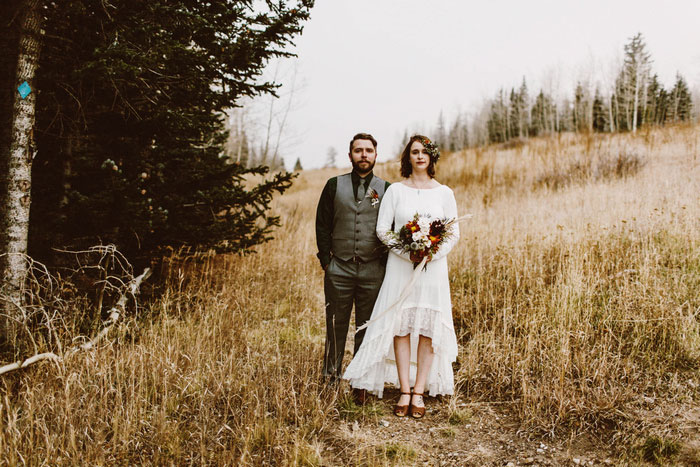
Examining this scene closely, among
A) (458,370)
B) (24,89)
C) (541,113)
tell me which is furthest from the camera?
(541,113)

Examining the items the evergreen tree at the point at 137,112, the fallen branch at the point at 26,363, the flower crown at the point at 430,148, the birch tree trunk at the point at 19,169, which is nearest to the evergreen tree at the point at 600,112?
the flower crown at the point at 430,148

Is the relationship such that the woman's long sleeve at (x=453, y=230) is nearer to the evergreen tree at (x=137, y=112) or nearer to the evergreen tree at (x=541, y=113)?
the evergreen tree at (x=137, y=112)

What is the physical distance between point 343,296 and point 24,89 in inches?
120

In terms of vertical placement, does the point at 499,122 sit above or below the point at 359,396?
above

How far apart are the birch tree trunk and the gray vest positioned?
8.33ft

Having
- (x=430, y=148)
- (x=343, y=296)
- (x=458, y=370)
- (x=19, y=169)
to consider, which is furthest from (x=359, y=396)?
(x=19, y=169)

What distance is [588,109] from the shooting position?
4122cm

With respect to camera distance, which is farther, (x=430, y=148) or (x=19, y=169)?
(x=430, y=148)

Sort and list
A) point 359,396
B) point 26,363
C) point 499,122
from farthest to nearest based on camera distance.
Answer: point 499,122 → point 359,396 → point 26,363

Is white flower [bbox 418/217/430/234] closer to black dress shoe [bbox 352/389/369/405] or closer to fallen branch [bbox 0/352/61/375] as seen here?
black dress shoe [bbox 352/389/369/405]

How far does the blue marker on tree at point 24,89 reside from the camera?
3.14m

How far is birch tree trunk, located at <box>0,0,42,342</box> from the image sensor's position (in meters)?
3.15

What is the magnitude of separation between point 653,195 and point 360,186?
5.89 metres

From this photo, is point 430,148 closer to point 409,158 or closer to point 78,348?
point 409,158
